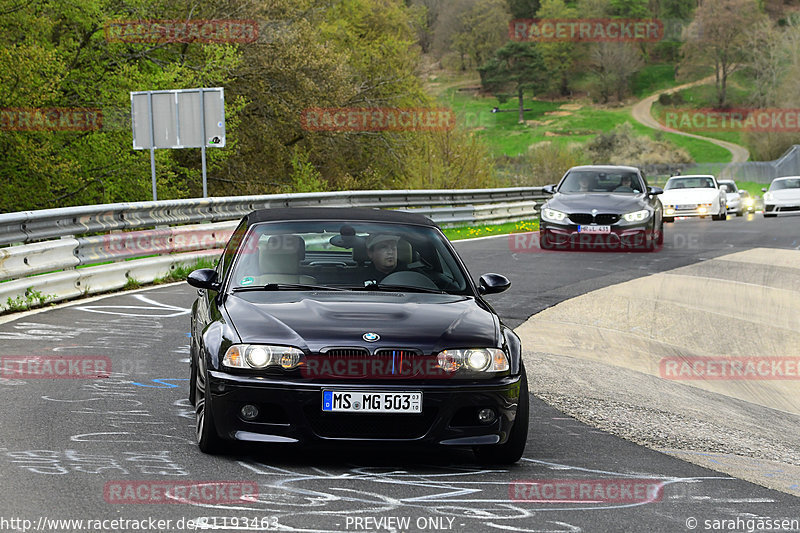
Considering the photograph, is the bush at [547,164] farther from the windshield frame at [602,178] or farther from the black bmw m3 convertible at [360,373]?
the black bmw m3 convertible at [360,373]

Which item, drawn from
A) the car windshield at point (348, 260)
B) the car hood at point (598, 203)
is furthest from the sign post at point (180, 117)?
the car windshield at point (348, 260)

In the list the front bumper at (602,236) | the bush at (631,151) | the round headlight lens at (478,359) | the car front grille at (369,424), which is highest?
the round headlight lens at (478,359)

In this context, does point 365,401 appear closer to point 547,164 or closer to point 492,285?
point 492,285

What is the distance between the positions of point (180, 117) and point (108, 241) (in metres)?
10.5

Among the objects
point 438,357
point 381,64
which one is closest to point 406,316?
point 438,357

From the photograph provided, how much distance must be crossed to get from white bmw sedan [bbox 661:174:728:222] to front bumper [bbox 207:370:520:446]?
2789 cm

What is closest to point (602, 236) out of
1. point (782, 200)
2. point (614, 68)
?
point (782, 200)

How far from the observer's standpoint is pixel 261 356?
5.64 m

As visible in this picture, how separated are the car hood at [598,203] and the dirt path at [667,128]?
95317 millimetres

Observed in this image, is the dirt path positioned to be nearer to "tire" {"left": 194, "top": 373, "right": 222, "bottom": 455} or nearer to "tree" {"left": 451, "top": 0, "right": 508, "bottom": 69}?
"tree" {"left": 451, "top": 0, "right": 508, "bottom": 69}

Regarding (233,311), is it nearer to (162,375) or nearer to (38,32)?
(162,375)

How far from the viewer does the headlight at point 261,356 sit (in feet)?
18.4

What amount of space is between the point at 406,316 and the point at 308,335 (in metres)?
0.57

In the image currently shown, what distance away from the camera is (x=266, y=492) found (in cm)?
519
